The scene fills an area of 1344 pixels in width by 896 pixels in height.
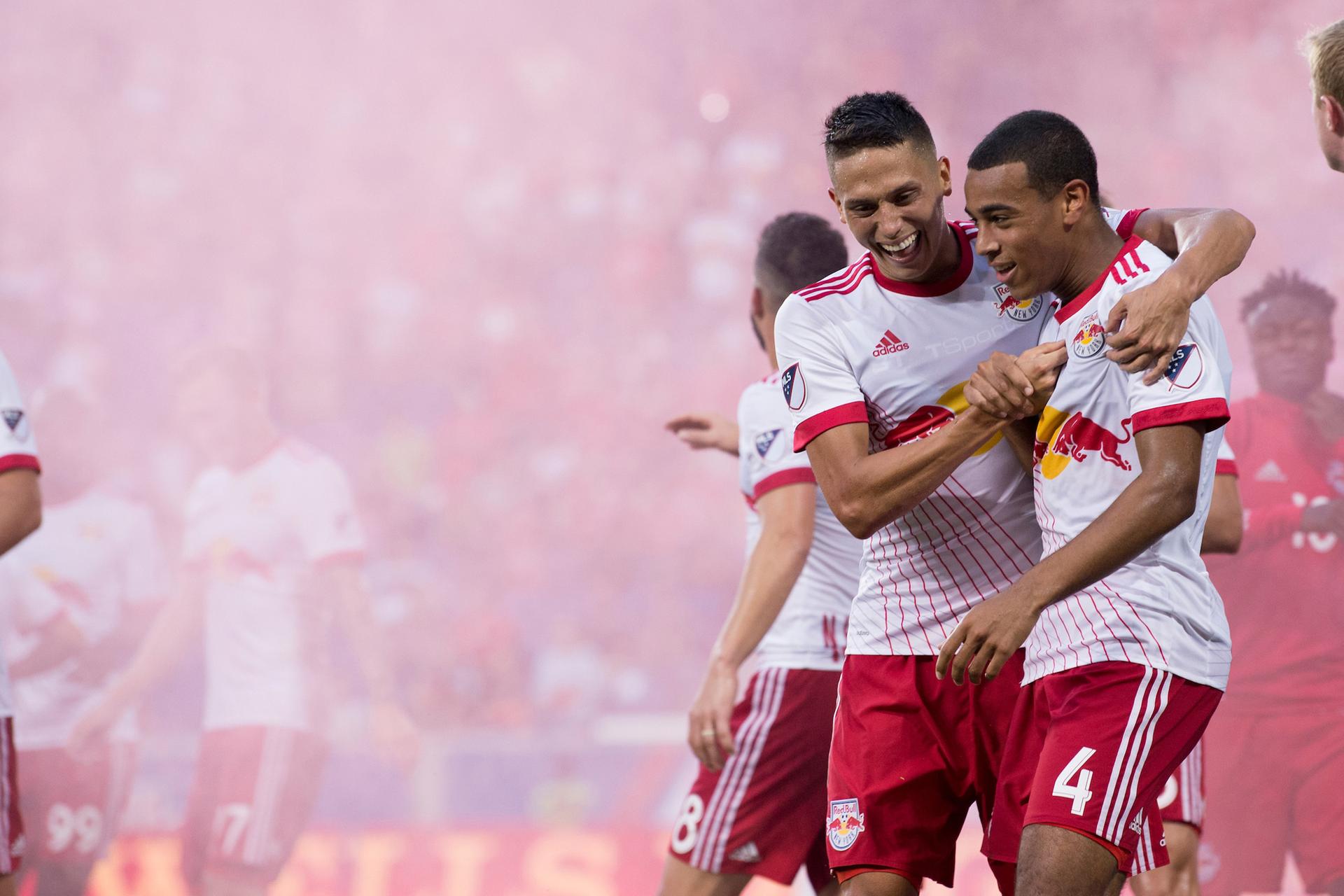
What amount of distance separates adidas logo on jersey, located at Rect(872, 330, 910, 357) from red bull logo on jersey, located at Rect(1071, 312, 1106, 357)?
357 millimetres

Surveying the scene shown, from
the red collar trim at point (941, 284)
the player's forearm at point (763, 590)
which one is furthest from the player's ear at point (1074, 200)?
the player's forearm at point (763, 590)

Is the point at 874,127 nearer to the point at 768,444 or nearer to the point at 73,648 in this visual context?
the point at 768,444

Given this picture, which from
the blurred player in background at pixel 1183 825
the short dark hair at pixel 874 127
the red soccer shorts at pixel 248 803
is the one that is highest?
the short dark hair at pixel 874 127

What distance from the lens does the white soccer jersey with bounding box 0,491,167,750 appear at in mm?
5426

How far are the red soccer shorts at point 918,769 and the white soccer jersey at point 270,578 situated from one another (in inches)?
149

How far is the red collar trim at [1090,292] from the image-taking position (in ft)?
6.84

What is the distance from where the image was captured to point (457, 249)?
21.0 ft

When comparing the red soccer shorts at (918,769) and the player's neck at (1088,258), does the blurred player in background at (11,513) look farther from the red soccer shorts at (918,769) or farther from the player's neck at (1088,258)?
the player's neck at (1088,258)

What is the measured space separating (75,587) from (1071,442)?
4.78 m

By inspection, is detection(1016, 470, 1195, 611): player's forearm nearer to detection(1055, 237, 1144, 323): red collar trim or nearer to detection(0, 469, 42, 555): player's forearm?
detection(1055, 237, 1144, 323): red collar trim

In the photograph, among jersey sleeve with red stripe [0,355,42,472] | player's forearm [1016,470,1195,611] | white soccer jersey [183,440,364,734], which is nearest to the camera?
player's forearm [1016,470,1195,611]

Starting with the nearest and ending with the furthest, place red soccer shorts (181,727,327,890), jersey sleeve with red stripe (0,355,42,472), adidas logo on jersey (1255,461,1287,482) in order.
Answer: jersey sleeve with red stripe (0,355,42,472) < adidas logo on jersey (1255,461,1287,482) < red soccer shorts (181,727,327,890)

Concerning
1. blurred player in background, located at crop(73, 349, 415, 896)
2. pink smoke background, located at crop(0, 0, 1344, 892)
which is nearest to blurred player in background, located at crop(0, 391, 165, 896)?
blurred player in background, located at crop(73, 349, 415, 896)

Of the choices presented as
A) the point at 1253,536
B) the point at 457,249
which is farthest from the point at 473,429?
the point at 1253,536
